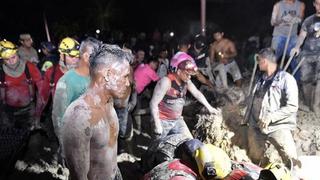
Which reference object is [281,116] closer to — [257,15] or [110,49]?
[110,49]

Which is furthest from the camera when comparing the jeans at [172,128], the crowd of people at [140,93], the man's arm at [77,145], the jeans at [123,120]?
the jeans at [123,120]

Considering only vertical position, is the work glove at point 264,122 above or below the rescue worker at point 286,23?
below

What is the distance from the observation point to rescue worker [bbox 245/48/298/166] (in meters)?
5.16

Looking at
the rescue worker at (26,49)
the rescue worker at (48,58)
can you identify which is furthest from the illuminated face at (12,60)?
the rescue worker at (26,49)

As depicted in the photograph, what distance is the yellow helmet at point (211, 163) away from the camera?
349 centimetres

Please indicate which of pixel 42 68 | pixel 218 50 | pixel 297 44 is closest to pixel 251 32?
pixel 218 50

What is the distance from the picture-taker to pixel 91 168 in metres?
2.71

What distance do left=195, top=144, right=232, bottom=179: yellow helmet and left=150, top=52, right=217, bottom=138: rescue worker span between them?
1848 mm

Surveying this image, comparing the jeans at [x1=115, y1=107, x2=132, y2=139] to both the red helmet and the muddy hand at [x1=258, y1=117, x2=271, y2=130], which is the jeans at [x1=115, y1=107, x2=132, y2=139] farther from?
the muddy hand at [x1=258, y1=117, x2=271, y2=130]

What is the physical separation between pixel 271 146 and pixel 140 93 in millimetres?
3477

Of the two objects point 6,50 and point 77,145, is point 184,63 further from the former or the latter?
point 77,145

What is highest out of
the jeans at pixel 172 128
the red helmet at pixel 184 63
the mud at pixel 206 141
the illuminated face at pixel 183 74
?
the red helmet at pixel 184 63

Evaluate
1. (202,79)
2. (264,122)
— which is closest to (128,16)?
(202,79)

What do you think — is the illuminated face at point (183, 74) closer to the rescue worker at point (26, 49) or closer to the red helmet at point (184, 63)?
the red helmet at point (184, 63)
